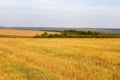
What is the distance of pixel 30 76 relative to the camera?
11.7 meters

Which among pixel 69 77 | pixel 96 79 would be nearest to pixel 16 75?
pixel 69 77

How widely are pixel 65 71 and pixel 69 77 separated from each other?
61.8 inches

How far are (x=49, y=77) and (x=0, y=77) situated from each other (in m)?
1.85

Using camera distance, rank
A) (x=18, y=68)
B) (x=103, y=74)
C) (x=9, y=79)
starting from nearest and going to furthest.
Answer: (x=9, y=79)
(x=103, y=74)
(x=18, y=68)

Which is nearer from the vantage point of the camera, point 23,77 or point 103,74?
point 23,77

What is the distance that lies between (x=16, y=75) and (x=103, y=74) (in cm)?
368

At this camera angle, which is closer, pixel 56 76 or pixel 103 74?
pixel 56 76

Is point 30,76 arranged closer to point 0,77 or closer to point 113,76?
point 0,77

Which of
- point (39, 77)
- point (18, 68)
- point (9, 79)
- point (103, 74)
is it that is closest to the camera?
point (9, 79)

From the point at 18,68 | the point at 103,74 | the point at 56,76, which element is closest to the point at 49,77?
the point at 56,76

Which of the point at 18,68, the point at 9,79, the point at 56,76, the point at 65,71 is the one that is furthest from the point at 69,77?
the point at 18,68

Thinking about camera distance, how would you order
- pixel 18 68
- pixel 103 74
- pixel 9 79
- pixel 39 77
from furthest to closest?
pixel 18 68 → pixel 103 74 → pixel 39 77 → pixel 9 79

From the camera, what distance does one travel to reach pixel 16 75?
11852 mm

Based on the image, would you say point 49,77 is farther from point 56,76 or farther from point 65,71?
point 65,71
